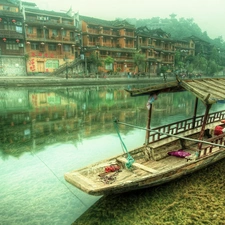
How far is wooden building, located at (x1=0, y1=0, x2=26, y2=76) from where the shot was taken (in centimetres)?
3508

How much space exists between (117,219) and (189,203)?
197 centimetres

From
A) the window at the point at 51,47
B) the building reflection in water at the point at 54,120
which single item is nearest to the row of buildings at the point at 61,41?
the window at the point at 51,47

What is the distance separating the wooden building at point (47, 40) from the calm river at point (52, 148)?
1991cm

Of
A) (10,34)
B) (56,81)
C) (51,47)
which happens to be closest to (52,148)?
(56,81)

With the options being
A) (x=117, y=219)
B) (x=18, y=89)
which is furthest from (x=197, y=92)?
(x=18, y=89)

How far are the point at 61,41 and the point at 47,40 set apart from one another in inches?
104

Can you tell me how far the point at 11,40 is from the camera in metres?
36.0

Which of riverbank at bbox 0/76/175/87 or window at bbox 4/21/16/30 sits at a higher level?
window at bbox 4/21/16/30

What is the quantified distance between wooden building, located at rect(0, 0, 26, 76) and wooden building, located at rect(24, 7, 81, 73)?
114 cm

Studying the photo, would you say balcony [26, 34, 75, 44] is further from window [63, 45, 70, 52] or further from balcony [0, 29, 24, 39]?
balcony [0, 29, 24, 39]

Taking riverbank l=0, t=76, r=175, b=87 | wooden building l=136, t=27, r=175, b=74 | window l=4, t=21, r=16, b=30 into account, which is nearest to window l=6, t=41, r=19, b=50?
window l=4, t=21, r=16, b=30

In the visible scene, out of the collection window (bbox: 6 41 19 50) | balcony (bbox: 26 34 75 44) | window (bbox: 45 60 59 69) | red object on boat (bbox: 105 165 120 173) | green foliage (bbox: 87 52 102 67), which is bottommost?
red object on boat (bbox: 105 165 120 173)

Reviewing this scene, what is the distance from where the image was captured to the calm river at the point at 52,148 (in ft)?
19.5

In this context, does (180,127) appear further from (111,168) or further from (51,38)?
(51,38)
